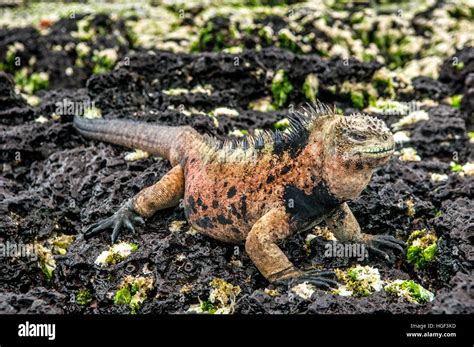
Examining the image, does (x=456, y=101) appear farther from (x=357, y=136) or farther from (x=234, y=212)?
(x=234, y=212)

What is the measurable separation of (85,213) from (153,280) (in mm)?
1282

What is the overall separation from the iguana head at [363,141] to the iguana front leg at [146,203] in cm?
160

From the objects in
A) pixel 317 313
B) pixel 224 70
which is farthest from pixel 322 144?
pixel 224 70

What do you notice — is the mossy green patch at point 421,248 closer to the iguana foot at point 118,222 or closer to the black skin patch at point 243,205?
the black skin patch at point 243,205

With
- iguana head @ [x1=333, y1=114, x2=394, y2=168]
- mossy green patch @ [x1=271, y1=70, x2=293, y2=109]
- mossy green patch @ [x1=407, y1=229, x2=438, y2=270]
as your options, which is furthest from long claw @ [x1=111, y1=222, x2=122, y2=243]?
mossy green patch @ [x1=271, y1=70, x2=293, y2=109]

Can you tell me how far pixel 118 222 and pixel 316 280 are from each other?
5.87 feet

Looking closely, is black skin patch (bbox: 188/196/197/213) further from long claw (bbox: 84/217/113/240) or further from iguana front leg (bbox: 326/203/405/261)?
iguana front leg (bbox: 326/203/405/261)

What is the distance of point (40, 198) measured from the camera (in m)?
5.46

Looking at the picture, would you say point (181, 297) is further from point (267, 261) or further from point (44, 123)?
point (44, 123)

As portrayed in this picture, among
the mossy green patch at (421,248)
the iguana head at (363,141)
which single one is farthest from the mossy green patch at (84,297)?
the mossy green patch at (421,248)

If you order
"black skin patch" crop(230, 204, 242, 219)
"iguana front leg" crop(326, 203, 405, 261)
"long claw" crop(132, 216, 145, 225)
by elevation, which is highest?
"black skin patch" crop(230, 204, 242, 219)

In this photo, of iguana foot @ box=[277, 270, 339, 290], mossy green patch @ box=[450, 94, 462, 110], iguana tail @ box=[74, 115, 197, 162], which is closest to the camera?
iguana foot @ box=[277, 270, 339, 290]

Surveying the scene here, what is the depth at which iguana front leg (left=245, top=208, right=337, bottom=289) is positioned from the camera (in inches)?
168

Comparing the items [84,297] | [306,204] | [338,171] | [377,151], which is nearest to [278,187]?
[306,204]
